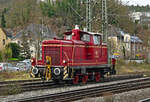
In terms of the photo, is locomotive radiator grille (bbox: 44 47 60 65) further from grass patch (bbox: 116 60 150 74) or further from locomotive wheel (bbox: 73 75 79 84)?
grass patch (bbox: 116 60 150 74)

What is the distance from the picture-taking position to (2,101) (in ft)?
36.9

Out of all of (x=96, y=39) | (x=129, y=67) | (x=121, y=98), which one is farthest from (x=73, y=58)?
(x=129, y=67)

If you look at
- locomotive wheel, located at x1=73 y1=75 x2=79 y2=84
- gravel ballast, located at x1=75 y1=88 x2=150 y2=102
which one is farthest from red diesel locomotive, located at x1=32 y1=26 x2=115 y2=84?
gravel ballast, located at x1=75 y1=88 x2=150 y2=102

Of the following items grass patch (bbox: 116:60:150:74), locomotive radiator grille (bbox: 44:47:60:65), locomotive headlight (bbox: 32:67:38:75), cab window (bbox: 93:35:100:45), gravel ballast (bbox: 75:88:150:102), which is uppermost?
Answer: cab window (bbox: 93:35:100:45)

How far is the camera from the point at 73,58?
16.9 metres

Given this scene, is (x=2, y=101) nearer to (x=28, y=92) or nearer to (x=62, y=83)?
(x=28, y=92)

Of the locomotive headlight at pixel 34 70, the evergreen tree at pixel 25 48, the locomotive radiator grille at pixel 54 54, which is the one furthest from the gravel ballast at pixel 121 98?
the evergreen tree at pixel 25 48

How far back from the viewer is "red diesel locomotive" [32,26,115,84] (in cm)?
1590

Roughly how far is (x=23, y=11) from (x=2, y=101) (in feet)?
205

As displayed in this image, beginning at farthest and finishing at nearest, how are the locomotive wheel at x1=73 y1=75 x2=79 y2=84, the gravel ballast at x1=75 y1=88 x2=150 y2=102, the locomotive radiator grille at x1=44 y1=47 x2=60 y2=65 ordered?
the locomotive wheel at x1=73 y1=75 x2=79 y2=84 < the locomotive radiator grille at x1=44 y1=47 x2=60 y2=65 < the gravel ballast at x1=75 y1=88 x2=150 y2=102

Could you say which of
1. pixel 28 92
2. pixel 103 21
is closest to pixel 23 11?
pixel 103 21

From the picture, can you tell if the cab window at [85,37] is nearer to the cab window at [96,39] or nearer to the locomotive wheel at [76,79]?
the cab window at [96,39]

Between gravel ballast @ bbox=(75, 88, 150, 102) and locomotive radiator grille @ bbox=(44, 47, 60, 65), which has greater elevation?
locomotive radiator grille @ bbox=(44, 47, 60, 65)

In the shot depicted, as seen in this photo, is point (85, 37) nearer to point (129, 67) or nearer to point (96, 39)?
point (96, 39)
